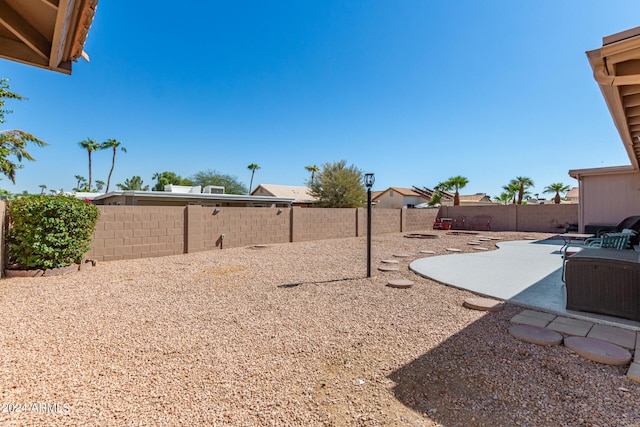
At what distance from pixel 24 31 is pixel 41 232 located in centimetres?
473

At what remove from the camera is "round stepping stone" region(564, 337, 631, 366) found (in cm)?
239

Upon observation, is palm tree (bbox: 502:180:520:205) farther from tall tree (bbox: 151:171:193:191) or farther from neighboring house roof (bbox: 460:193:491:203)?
tall tree (bbox: 151:171:193:191)

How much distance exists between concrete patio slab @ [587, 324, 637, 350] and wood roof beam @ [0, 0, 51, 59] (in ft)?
19.2

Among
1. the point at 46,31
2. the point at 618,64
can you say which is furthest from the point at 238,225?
the point at 618,64

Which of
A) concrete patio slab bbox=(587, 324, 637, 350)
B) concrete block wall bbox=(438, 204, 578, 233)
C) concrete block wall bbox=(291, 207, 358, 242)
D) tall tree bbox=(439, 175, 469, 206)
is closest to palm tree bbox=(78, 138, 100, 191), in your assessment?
concrete block wall bbox=(291, 207, 358, 242)

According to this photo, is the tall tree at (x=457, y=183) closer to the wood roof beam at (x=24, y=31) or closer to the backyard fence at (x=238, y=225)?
the backyard fence at (x=238, y=225)

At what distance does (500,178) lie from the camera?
1252 inches

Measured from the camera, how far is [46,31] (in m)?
2.69

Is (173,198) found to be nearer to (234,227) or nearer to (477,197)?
(234,227)

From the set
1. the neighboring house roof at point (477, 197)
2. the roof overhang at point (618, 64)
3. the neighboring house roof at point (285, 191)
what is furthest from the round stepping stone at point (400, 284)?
the neighboring house roof at point (477, 197)

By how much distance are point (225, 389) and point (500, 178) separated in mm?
36352

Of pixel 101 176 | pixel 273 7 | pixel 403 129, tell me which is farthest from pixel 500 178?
pixel 101 176

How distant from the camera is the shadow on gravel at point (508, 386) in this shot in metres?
1.80

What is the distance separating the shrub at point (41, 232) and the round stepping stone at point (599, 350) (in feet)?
27.2
